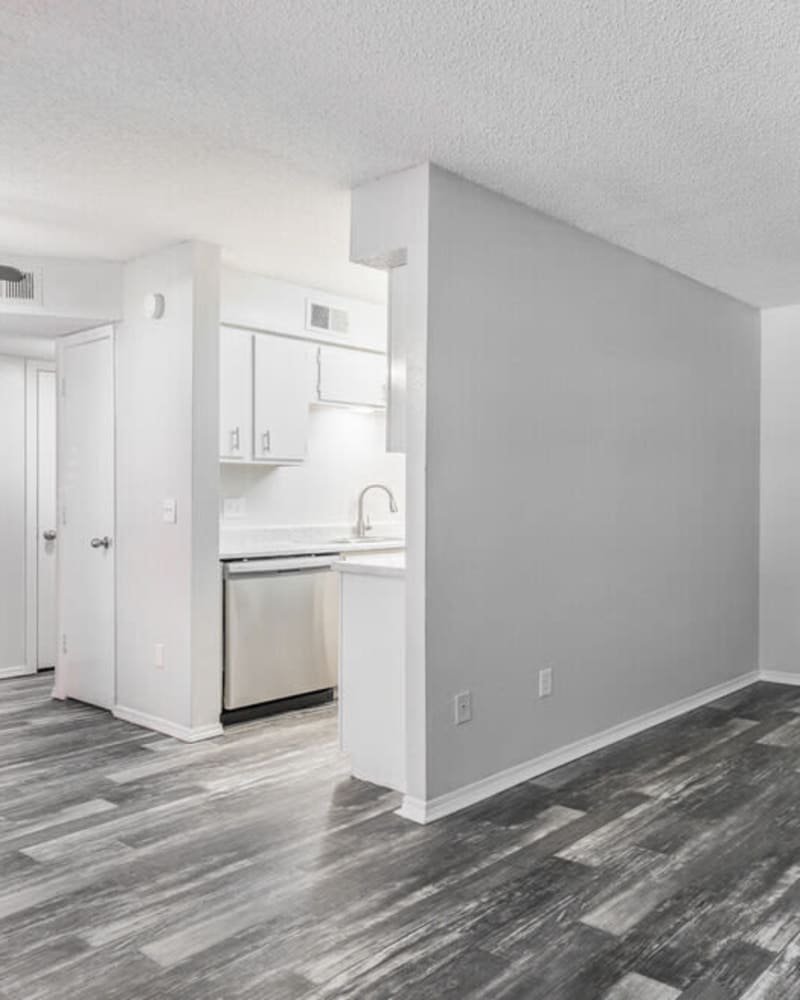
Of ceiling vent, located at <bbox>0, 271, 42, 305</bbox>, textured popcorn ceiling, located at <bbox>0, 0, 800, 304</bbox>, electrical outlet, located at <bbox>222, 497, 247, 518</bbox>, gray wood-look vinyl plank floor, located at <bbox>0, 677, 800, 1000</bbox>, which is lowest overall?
gray wood-look vinyl plank floor, located at <bbox>0, 677, 800, 1000</bbox>

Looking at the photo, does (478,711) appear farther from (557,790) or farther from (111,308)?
(111,308)

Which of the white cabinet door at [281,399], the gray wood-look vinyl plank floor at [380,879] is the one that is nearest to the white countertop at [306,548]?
the white cabinet door at [281,399]

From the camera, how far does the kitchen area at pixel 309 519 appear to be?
3646 mm

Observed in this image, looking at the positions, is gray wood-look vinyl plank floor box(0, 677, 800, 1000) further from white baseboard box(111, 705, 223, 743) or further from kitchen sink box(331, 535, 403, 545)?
kitchen sink box(331, 535, 403, 545)

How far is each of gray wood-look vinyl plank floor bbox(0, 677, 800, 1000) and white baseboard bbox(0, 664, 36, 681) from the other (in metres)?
1.81

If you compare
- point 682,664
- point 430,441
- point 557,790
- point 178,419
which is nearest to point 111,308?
point 178,419

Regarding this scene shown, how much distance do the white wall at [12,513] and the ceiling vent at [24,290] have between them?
1.35m

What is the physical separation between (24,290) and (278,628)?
2209 mm

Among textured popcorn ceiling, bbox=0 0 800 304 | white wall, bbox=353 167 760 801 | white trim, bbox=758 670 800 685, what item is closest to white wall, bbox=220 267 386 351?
textured popcorn ceiling, bbox=0 0 800 304

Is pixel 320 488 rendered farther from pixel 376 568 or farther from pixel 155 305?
pixel 376 568

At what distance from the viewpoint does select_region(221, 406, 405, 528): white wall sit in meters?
5.41

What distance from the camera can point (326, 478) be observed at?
5.91 meters

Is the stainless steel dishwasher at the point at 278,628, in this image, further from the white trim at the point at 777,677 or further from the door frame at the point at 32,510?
the white trim at the point at 777,677

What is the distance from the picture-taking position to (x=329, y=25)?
228 cm
